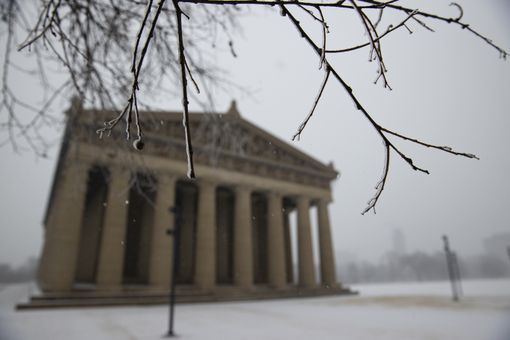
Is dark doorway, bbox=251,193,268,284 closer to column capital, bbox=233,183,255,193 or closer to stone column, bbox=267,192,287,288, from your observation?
stone column, bbox=267,192,287,288

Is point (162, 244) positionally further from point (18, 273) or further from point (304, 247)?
point (18, 273)

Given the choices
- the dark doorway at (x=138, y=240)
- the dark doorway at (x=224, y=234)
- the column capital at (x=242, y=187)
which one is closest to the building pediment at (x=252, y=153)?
the column capital at (x=242, y=187)

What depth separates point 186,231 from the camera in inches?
1077

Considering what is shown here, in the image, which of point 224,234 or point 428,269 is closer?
point 224,234

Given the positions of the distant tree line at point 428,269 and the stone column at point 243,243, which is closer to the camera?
the stone column at point 243,243

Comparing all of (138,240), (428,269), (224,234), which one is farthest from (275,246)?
(428,269)

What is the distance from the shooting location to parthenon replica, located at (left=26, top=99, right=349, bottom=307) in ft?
57.9

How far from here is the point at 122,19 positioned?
4.31 m

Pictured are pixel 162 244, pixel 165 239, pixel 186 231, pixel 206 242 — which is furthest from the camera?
pixel 186 231

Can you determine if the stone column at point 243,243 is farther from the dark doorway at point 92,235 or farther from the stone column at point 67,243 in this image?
the stone column at point 67,243

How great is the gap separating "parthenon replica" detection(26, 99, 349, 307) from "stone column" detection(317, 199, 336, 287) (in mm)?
88

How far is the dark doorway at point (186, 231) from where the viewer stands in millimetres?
26398

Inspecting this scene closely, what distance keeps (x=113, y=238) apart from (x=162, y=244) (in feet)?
9.57

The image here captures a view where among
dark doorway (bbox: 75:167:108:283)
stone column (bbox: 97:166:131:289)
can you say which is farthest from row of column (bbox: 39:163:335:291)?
dark doorway (bbox: 75:167:108:283)
